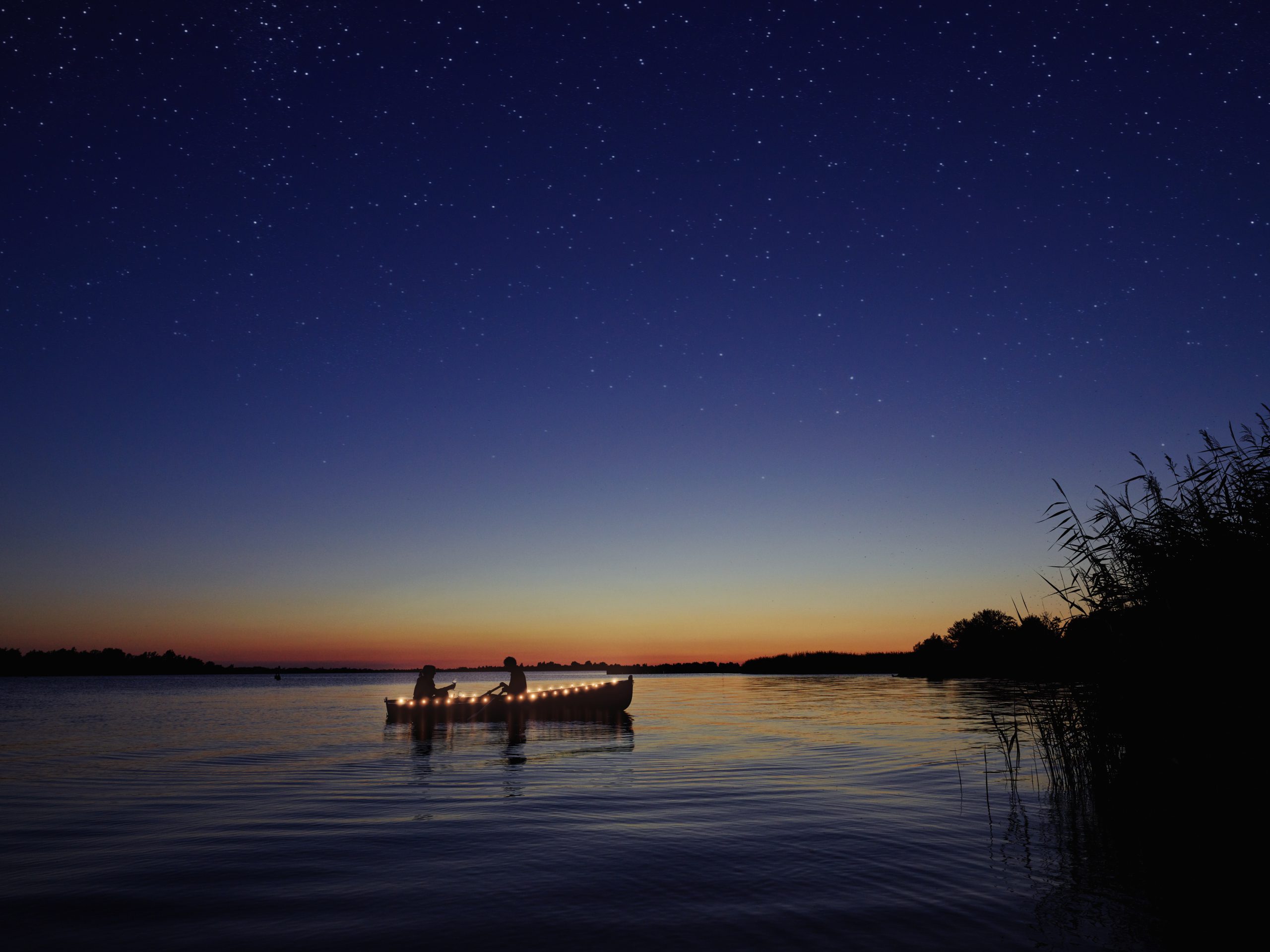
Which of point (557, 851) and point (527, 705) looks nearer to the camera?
point (557, 851)

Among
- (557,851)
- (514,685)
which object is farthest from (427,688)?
(557,851)

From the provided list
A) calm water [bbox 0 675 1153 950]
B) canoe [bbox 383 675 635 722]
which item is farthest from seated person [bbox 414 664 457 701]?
calm water [bbox 0 675 1153 950]

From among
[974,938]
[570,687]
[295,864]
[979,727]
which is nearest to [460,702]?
[570,687]

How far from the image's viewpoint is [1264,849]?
7180mm

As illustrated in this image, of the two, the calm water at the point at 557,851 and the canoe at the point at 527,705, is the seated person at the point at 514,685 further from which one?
the calm water at the point at 557,851

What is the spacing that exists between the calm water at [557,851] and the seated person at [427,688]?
846 centimetres

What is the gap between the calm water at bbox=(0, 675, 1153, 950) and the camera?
6398 mm

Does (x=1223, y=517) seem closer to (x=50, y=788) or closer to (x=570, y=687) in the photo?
(x=50, y=788)

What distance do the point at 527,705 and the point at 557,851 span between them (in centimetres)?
2310

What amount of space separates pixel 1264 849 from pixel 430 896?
8.14m

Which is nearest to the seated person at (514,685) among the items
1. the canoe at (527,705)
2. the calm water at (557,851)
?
the canoe at (527,705)

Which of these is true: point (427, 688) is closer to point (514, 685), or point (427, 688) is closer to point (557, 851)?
point (514, 685)

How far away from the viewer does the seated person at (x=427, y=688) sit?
101 ft

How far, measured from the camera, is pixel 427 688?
103 ft
